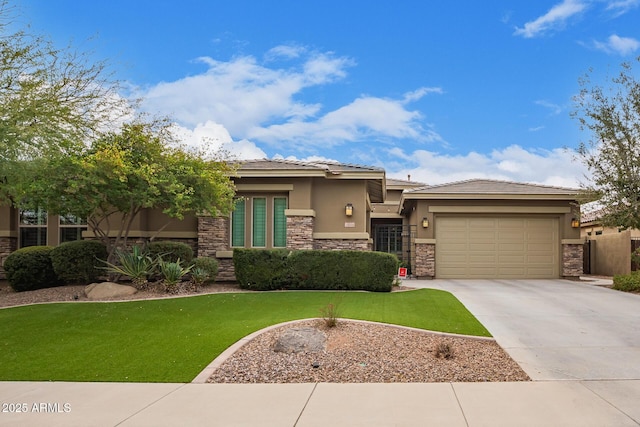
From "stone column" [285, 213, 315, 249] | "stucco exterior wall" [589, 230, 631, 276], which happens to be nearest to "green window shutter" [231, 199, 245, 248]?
"stone column" [285, 213, 315, 249]

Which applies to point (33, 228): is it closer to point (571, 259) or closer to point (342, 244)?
point (342, 244)

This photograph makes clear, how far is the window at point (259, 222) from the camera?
55.5 feet

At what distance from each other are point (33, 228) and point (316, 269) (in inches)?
406

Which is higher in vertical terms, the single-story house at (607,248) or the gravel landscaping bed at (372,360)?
the single-story house at (607,248)

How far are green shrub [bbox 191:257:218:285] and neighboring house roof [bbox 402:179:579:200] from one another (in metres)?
8.35

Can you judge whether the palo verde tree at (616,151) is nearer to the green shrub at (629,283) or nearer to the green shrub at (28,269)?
the green shrub at (629,283)

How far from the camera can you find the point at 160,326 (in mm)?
9578

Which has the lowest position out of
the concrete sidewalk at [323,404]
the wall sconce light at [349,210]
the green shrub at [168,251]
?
the concrete sidewalk at [323,404]

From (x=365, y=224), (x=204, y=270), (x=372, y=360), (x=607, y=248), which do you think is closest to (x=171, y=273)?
(x=204, y=270)

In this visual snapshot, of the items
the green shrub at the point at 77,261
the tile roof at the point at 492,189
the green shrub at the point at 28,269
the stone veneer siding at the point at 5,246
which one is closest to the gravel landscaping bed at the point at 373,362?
the green shrub at the point at 77,261

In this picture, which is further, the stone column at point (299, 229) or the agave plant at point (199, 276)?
the stone column at point (299, 229)

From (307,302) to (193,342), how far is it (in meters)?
4.26

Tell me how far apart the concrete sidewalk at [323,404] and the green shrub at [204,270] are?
780 cm

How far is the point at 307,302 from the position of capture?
39.9 feet
